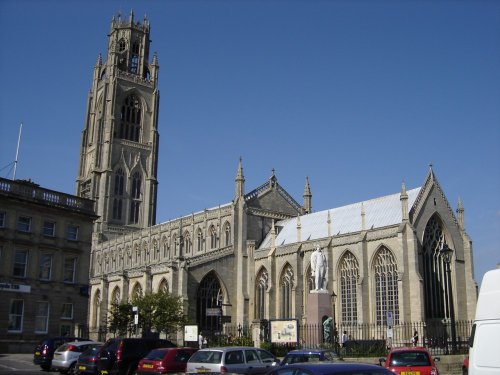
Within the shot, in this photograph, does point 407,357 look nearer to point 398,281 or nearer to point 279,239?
point 398,281

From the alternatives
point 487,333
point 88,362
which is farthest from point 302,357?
point 88,362

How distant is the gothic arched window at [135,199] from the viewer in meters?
85.9

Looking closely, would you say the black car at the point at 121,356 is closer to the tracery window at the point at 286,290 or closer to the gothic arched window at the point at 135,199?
→ the tracery window at the point at 286,290

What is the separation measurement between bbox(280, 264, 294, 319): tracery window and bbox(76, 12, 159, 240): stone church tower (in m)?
37.1

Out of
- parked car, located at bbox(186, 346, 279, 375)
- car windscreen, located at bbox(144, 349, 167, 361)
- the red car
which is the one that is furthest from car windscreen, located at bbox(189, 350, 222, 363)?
the red car

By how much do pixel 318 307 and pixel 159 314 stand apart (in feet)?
59.4

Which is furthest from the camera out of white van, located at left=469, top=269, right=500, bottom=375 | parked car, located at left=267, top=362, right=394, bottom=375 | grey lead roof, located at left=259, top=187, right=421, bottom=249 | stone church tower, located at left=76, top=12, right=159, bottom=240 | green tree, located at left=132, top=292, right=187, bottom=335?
stone church tower, located at left=76, top=12, right=159, bottom=240

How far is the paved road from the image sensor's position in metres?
25.5

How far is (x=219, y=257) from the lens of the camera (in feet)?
184

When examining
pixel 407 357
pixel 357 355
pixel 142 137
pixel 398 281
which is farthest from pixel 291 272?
pixel 142 137

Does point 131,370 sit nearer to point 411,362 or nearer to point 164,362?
point 164,362

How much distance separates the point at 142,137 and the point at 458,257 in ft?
188

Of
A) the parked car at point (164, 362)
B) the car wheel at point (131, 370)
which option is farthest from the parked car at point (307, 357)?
the car wheel at point (131, 370)

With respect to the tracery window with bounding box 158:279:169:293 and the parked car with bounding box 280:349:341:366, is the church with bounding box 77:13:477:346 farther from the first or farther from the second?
the parked car with bounding box 280:349:341:366
